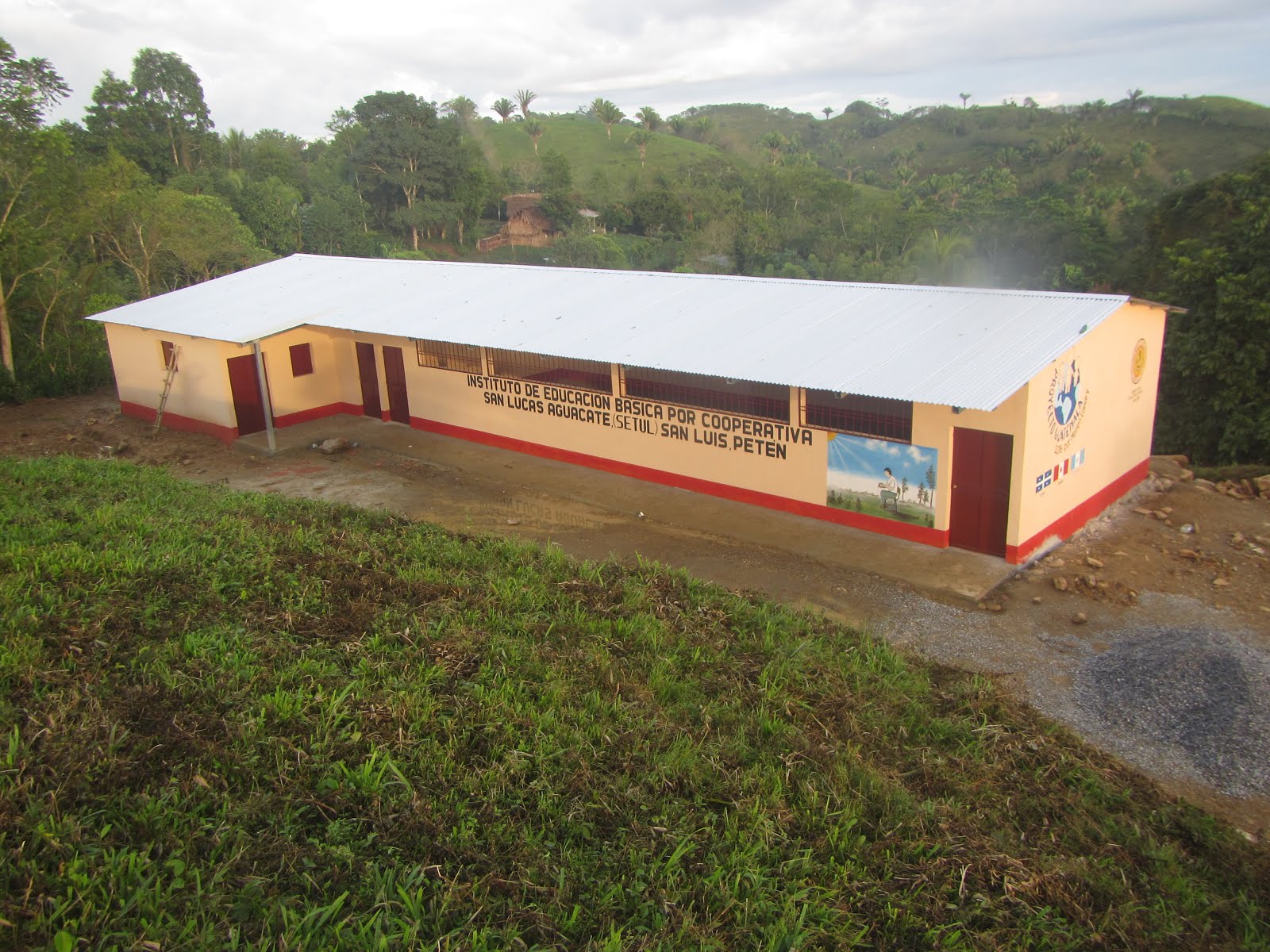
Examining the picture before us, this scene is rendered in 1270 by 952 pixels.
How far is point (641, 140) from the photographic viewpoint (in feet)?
326

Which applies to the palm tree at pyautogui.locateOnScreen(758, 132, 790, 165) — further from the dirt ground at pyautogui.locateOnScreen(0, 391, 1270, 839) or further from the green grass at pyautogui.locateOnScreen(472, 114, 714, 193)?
the dirt ground at pyautogui.locateOnScreen(0, 391, 1270, 839)

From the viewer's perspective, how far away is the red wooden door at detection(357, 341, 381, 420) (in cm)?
1886

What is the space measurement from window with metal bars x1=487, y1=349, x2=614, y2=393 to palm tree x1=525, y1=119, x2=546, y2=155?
88.3 metres

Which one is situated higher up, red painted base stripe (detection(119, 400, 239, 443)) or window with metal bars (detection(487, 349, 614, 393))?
window with metal bars (detection(487, 349, 614, 393))

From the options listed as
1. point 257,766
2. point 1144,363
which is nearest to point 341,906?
point 257,766

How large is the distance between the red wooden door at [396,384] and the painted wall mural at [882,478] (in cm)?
944

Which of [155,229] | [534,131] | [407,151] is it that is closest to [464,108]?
[534,131]

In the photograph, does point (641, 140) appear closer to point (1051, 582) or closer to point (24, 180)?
point (24, 180)

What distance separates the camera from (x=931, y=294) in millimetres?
13688

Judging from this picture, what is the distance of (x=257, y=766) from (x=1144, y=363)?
12.6m

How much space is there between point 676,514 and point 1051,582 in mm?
4971

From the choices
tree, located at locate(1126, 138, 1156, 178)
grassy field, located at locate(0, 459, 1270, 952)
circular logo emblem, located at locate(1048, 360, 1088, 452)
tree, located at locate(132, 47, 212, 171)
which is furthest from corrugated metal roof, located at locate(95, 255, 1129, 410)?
tree, located at locate(1126, 138, 1156, 178)

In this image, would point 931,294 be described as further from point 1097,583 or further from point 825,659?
point 825,659

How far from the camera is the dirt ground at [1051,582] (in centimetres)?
755
